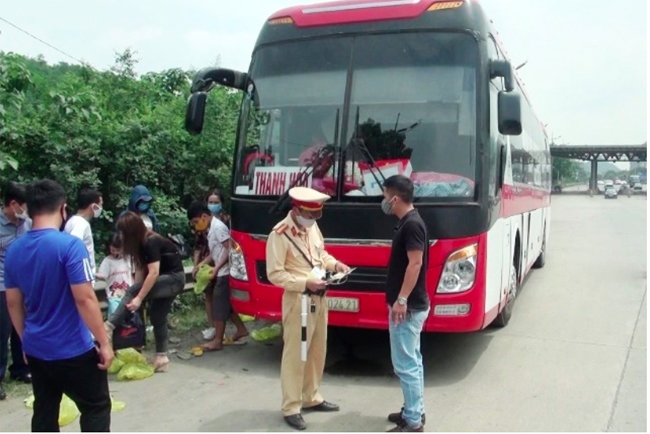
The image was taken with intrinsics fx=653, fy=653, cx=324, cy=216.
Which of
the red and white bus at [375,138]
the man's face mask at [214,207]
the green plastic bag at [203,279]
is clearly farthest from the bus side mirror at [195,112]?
the green plastic bag at [203,279]

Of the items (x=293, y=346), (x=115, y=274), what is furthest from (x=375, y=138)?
(x=115, y=274)

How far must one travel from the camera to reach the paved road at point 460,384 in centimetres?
481

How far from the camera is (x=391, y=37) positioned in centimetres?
588

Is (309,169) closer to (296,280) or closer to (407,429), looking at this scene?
(296,280)

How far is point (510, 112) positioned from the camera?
18.2 ft

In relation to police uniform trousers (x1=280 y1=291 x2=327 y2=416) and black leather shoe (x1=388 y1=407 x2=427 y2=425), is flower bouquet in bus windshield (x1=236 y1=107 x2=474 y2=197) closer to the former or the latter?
police uniform trousers (x1=280 y1=291 x2=327 y2=416)

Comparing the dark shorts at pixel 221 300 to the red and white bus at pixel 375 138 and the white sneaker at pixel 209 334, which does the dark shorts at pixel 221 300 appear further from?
the red and white bus at pixel 375 138

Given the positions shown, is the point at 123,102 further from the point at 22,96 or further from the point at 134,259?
the point at 134,259

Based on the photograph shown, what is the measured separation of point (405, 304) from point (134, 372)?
2.82m

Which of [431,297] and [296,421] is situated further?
[431,297]

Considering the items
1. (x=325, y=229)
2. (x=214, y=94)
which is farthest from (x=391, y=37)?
(x=214, y=94)

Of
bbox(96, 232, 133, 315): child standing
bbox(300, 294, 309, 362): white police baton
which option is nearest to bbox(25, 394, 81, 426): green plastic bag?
bbox(96, 232, 133, 315): child standing

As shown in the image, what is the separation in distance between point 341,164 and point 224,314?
2181mm

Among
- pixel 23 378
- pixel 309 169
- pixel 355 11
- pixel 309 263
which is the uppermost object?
pixel 355 11
